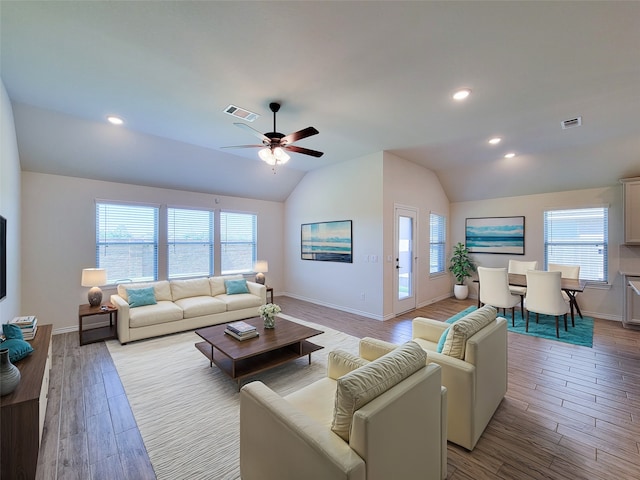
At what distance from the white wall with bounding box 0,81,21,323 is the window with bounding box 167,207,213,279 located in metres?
2.16

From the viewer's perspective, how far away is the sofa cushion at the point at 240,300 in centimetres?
497

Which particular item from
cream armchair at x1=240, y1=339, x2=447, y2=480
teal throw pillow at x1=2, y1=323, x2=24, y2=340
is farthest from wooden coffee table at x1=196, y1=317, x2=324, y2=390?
teal throw pillow at x1=2, y1=323, x2=24, y2=340

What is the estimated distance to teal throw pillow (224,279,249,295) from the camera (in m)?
5.37

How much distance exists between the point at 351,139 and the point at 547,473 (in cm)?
430

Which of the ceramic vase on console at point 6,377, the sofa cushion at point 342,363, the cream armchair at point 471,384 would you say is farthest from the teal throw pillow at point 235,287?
the cream armchair at point 471,384

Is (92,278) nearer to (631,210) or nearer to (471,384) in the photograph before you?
(471,384)

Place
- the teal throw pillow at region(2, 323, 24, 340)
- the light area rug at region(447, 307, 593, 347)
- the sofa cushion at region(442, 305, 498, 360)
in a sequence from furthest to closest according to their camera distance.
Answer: the light area rug at region(447, 307, 593, 347) → the teal throw pillow at region(2, 323, 24, 340) → the sofa cushion at region(442, 305, 498, 360)

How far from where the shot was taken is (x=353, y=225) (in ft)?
18.5

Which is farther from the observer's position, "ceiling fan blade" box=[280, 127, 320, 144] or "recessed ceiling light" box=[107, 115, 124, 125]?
"recessed ceiling light" box=[107, 115, 124, 125]

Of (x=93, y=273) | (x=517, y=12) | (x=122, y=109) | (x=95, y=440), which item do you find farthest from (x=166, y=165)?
(x=517, y=12)

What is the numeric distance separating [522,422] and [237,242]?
6.00 meters

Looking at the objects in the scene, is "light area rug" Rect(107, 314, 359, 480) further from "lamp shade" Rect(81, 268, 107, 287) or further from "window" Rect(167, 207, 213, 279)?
"window" Rect(167, 207, 213, 279)

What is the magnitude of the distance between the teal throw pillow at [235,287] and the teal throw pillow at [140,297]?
49.5 inches

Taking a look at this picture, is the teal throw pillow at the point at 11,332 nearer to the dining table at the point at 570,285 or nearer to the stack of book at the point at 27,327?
the stack of book at the point at 27,327
